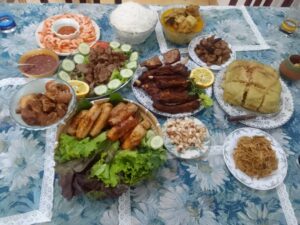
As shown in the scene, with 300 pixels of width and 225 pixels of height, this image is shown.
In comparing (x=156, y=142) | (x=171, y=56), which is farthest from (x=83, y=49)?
(x=156, y=142)

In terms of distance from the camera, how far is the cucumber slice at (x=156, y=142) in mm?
1269

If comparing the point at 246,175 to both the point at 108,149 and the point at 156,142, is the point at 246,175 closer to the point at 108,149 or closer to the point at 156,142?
the point at 156,142

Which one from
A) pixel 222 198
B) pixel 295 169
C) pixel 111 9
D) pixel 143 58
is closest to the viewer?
pixel 222 198

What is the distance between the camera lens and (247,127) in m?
1.57

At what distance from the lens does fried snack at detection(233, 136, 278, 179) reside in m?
1.38

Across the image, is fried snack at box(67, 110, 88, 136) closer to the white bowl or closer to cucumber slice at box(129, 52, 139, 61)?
cucumber slice at box(129, 52, 139, 61)

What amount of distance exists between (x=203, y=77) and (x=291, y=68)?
567 millimetres

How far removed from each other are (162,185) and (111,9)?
1.40 meters

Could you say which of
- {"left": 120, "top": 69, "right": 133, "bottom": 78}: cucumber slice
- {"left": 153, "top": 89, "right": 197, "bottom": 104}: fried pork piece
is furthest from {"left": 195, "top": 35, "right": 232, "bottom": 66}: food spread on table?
{"left": 120, "top": 69, "right": 133, "bottom": 78}: cucumber slice

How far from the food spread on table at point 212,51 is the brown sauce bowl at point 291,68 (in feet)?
1.16

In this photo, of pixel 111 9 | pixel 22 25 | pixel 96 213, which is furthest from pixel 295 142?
pixel 22 25

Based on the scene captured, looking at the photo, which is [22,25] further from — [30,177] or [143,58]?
[30,177]

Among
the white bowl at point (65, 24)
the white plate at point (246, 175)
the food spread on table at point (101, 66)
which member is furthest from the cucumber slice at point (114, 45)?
the white plate at point (246, 175)

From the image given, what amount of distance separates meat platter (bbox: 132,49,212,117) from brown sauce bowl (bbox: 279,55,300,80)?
531 millimetres
